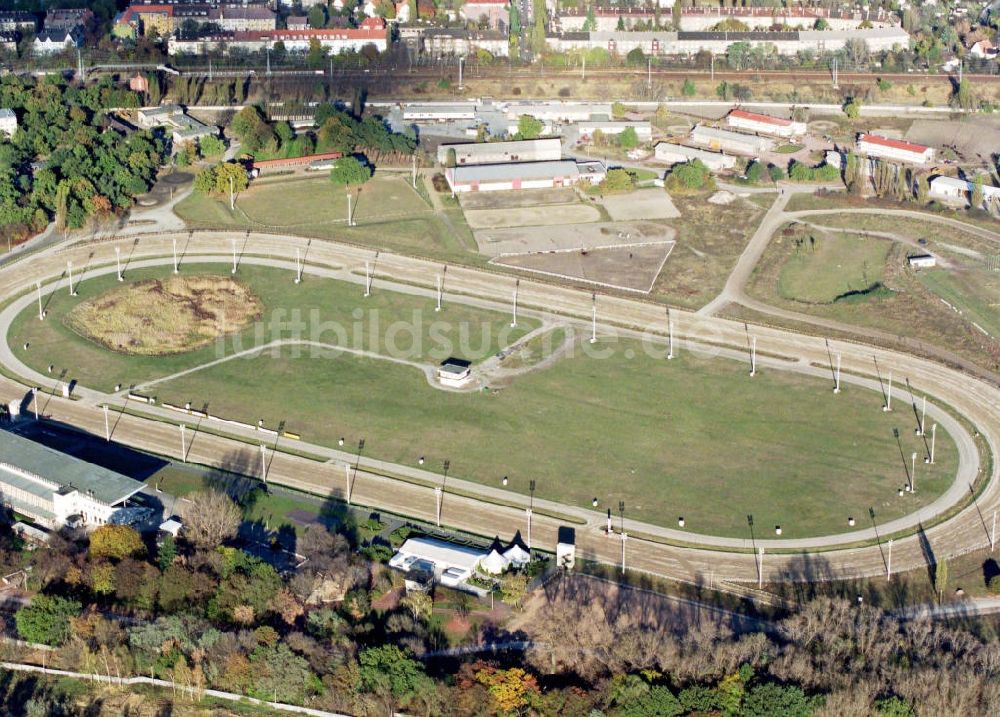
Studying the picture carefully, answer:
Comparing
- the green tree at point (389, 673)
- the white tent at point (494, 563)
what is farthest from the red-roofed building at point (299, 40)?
the green tree at point (389, 673)

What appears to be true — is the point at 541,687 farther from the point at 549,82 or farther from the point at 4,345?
the point at 549,82

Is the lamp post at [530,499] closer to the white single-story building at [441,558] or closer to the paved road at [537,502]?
the paved road at [537,502]

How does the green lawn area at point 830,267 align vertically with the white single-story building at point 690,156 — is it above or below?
below

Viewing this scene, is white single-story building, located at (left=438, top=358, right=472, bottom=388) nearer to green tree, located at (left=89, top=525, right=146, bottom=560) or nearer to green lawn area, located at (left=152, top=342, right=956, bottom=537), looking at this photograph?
green lawn area, located at (left=152, top=342, right=956, bottom=537)

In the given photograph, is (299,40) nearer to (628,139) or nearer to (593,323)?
(628,139)

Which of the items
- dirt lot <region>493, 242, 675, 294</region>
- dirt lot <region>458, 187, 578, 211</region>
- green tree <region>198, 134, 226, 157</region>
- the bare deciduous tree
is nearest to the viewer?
the bare deciduous tree

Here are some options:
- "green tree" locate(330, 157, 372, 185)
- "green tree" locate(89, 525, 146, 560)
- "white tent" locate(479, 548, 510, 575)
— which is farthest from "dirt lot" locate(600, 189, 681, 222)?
"green tree" locate(89, 525, 146, 560)

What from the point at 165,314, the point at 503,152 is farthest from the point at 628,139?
the point at 165,314
